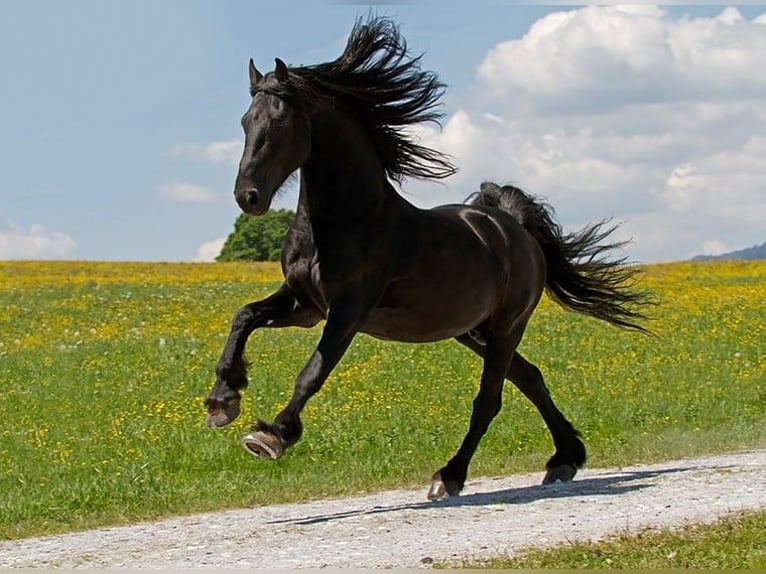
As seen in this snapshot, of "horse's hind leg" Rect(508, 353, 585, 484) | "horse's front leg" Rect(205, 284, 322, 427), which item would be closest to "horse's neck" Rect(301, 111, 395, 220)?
"horse's front leg" Rect(205, 284, 322, 427)

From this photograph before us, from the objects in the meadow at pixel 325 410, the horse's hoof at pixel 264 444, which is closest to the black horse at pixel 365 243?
the horse's hoof at pixel 264 444

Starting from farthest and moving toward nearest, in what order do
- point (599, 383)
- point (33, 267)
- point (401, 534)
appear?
point (33, 267) → point (599, 383) → point (401, 534)

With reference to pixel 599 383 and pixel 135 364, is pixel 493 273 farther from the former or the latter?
pixel 135 364

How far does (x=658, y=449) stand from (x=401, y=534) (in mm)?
5769

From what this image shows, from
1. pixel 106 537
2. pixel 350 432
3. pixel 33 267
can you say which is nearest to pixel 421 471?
pixel 350 432

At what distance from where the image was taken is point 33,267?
58125mm

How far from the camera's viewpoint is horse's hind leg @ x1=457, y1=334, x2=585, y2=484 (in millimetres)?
11273

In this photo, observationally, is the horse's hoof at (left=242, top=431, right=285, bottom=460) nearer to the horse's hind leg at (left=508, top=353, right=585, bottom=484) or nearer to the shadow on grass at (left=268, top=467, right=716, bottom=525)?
the shadow on grass at (left=268, top=467, right=716, bottom=525)

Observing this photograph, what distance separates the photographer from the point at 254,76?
30.0ft

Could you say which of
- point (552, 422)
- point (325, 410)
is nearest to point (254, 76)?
point (552, 422)

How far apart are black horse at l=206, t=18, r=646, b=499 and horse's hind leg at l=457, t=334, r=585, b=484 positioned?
0.05 meters

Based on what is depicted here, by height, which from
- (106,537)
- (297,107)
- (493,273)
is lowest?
(106,537)

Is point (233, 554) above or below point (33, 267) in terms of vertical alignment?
below

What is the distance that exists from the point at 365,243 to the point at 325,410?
6694 millimetres
